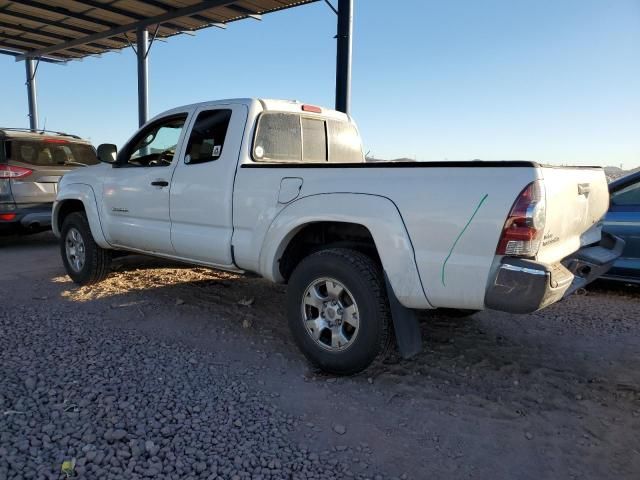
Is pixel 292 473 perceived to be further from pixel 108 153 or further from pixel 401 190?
pixel 108 153

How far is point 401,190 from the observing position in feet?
9.78

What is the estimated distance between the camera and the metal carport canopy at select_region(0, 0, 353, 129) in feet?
26.4

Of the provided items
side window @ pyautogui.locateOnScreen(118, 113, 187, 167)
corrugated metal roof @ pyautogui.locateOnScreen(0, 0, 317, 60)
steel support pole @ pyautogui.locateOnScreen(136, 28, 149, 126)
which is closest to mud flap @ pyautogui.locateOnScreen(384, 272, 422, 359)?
side window @ pyautogui.locateOnScreen(118, 113, 187, 167)

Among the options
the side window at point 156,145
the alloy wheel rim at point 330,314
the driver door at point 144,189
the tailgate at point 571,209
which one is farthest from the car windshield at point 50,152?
the tailgate at point 571,209

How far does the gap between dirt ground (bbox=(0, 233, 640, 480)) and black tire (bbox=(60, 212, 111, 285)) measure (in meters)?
0.16

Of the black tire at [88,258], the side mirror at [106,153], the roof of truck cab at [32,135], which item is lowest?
the black tire at [88,258]

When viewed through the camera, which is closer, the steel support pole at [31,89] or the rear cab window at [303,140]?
the rear cab window at [303,140]

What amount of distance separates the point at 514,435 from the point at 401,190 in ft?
4.98

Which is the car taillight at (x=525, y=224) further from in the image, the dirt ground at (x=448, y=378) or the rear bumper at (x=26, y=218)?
the rear bumper at (x=26, y=218)

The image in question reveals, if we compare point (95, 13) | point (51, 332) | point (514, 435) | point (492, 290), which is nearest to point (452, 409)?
point (514, 435)

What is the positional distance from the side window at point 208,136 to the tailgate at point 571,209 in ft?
8.52

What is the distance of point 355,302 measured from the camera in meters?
3.24

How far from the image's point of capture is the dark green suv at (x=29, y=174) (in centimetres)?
719

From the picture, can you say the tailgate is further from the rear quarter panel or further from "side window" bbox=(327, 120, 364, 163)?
"side window" bbox=(327, 120, 364, 163)
